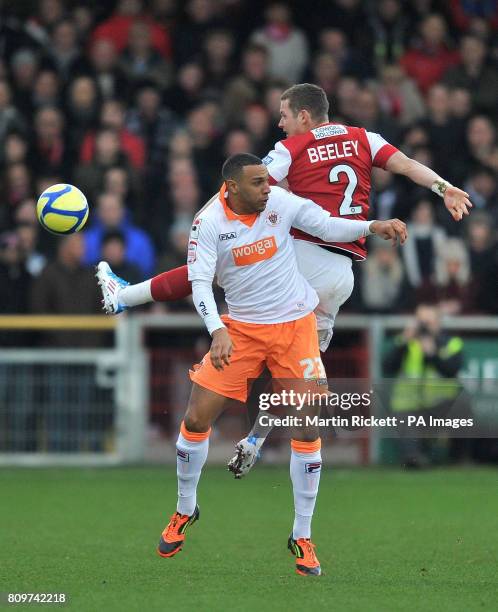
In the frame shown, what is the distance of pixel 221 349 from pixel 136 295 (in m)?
1.19

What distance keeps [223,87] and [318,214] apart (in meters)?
8.19

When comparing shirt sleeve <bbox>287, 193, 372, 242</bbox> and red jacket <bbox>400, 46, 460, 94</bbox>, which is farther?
red jacket <bbox>400, 46, 460, 94</bbox>

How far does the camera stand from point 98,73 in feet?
55.2

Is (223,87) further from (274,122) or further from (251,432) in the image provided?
(251,432)

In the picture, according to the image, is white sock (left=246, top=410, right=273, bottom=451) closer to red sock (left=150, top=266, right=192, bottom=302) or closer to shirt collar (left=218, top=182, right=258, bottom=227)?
red sock (left=150, top=266, right=192, bottom=302)

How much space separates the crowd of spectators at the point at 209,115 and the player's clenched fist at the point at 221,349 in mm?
5532

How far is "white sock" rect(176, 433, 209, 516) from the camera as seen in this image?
925 cm

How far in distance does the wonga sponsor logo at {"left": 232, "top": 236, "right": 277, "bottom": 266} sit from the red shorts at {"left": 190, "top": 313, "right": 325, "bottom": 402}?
391 mm

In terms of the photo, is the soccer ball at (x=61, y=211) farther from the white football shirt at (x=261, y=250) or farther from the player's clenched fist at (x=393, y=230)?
the player's clenched fist at (x=393, y=230)

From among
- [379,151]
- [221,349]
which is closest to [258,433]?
[221,349]

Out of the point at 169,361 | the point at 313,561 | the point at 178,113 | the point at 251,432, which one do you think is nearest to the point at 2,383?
the point at 169,361

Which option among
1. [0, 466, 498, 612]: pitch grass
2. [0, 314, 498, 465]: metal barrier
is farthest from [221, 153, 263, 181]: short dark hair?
[0, 314, 498, 465]: metal barrier

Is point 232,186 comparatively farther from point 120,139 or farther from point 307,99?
point 120,139

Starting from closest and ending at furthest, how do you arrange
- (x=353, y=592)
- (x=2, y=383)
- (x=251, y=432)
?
(x=353, y=592) < (x=251, y=432) < (x=2, y=383)
